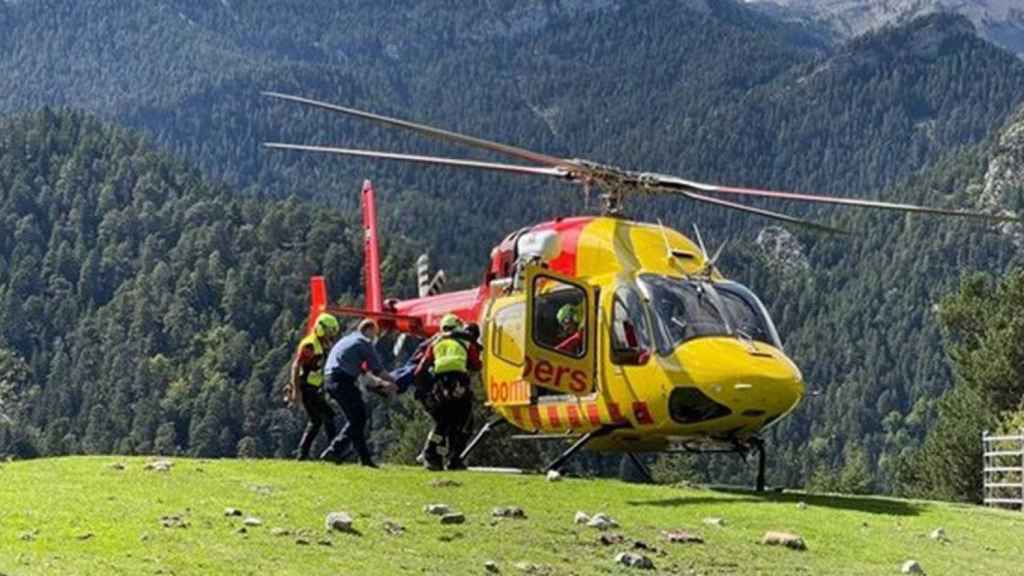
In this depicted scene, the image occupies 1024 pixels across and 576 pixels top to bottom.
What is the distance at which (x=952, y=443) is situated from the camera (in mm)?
53125

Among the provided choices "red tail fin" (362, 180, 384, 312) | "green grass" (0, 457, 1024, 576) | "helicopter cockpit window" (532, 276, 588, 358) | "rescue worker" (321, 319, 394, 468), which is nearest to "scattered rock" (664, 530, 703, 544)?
"green grass" (0, 457, 1024, 576)

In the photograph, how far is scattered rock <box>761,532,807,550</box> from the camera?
1330cm

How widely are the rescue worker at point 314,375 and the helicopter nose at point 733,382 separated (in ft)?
15.1

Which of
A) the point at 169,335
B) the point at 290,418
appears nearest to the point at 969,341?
the point at 290,418

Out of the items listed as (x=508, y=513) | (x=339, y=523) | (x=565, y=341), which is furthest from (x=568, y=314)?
(x=339, y=523)

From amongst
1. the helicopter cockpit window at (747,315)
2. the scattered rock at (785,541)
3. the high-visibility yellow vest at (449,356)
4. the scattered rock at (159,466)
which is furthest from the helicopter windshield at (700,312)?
the scattered rock at (159,466)

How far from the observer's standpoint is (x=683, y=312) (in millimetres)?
18609

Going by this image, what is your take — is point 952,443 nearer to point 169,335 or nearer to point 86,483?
point 86,483

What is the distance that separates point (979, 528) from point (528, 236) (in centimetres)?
777

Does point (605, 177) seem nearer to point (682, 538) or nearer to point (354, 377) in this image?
point (354, 377)

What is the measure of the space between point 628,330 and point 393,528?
22.7 feet

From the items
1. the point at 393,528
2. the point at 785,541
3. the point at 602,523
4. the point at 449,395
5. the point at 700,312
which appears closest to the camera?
the point at 393,528

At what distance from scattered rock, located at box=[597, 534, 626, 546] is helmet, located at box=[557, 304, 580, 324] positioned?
6887mm

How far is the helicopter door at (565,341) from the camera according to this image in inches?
763
